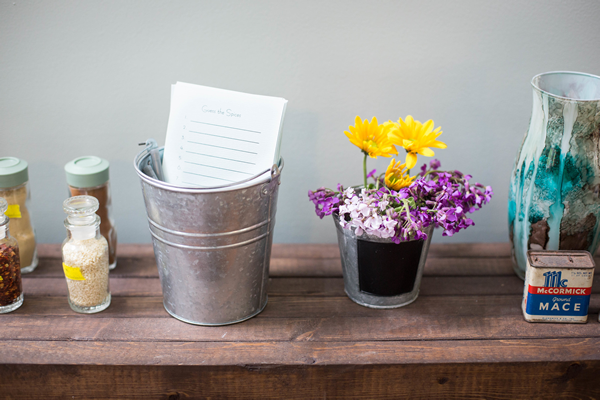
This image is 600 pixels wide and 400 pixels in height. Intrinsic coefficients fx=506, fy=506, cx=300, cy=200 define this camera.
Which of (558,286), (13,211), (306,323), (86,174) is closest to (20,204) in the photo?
(13,211)

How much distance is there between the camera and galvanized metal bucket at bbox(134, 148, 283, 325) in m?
0.83

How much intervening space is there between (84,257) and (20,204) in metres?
0.24

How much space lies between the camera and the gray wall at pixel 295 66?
1099mm

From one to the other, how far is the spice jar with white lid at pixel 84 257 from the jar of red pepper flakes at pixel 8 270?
0.09m

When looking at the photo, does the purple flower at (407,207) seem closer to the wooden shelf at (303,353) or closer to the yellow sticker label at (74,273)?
the wooden shelf at (303,353)

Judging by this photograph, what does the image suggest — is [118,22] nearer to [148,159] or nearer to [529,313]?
[148,159]

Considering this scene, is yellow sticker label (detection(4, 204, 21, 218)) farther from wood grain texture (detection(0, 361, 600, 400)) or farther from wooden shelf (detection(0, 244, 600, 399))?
wood grain texture (detection(0, 361, 600, 400))

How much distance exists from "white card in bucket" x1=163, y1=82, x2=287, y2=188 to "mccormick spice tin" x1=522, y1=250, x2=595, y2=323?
513mm

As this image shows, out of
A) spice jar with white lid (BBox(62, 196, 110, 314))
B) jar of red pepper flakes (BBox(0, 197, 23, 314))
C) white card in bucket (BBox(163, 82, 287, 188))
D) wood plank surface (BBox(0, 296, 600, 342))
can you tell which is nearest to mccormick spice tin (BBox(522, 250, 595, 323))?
wood plank surface (BBox(0, 296, 600, 342))

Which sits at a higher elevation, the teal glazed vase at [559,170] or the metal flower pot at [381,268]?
the teal glazed vase at [559,170]

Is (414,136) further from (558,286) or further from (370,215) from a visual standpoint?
(558,286)

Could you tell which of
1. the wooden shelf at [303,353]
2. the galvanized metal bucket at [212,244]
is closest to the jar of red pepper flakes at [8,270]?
the wooden shelf at [303,353]

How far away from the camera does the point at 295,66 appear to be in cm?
114

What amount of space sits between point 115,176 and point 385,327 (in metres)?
0.75
